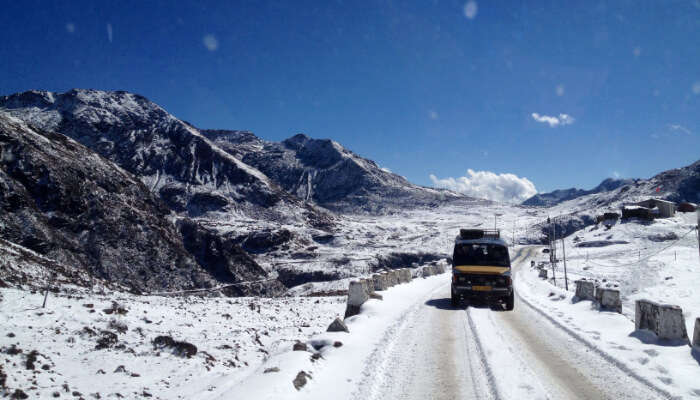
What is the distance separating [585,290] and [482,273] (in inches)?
193

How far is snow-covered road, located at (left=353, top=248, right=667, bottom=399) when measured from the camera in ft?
21.3

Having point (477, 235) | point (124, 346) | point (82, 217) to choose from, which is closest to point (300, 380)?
point (124, 346)

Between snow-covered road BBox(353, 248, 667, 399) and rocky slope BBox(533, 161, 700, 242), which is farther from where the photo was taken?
rocky slope BBox(533, 161, 700, 242)

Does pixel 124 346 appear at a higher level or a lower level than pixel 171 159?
lower

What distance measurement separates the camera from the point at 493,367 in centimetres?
769

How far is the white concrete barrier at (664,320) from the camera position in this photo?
347 inches

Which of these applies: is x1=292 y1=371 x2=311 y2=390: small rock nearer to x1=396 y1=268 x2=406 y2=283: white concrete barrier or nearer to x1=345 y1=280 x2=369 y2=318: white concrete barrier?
x1=345 y1=280 x2=369 y2=318: white concrete barrier

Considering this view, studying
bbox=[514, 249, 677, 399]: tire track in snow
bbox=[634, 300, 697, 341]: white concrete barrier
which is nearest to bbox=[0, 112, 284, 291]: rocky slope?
bbox=[514, 249, 677, 399]: tire track in snow

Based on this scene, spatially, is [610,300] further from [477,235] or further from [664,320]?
[477,235]

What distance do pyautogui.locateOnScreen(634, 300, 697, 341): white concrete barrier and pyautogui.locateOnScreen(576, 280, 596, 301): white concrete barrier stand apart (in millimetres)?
6564

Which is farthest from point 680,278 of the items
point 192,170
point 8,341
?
point 192,170

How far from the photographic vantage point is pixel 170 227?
51.7 meters

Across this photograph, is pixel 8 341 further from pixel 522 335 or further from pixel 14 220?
pixel 14 220

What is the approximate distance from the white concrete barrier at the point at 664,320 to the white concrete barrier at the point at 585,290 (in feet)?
Result: 21.5
